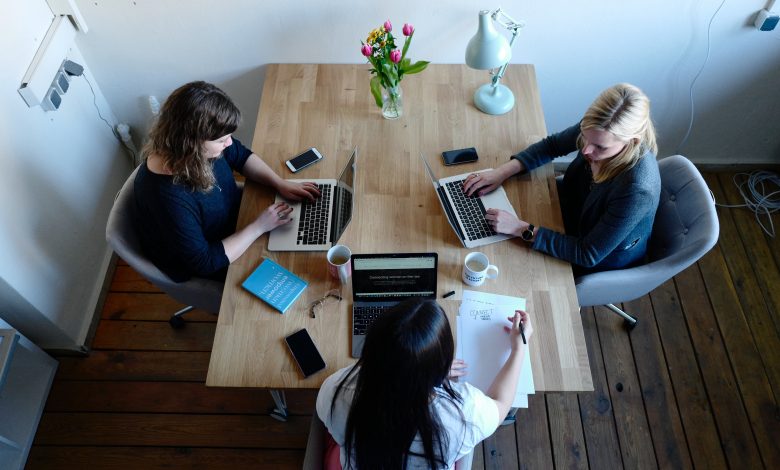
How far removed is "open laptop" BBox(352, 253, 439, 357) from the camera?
1559 mm

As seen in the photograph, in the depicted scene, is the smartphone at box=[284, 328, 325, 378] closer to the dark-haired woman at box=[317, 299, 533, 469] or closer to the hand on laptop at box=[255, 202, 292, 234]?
the dark-haired woman at box=[317, 299, 533, 469]

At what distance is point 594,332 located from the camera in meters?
2.43

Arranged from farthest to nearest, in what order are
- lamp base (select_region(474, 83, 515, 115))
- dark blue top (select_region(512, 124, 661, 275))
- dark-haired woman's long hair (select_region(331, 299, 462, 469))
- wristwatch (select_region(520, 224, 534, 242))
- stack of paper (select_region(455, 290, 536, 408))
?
lamp base (select_region(474, 83, 515, 115))
wristwatch (select_region(520, 224, 534, 242))
dark blue top (select_region(512, 124, 661, 275))
stack of paper (select_region(455, 290, 536, 408))
dark-haired woman's long hair (select_region(331, 299, 462, 469))

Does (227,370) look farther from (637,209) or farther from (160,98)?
(160,98)

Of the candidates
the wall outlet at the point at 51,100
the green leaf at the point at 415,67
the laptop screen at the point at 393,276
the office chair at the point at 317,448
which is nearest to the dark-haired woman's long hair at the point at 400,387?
the office chair at the point at 317,448

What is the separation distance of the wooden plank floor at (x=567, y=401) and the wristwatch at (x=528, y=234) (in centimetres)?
89

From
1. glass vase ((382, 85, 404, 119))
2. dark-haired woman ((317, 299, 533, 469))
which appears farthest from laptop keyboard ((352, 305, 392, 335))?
glass vase ((382, 85, 404, 119))

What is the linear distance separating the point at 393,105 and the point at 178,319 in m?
1.36

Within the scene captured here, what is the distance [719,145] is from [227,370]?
2622 mm

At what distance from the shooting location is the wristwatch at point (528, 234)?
5.62ft

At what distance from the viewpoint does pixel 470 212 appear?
5.98 ft

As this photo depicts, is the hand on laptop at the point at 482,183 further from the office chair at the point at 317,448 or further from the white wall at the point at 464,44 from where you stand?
the office chair at the point at 317,448

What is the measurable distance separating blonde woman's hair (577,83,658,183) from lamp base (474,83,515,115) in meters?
0.50

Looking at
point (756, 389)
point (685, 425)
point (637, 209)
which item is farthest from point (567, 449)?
point (637, 209)
